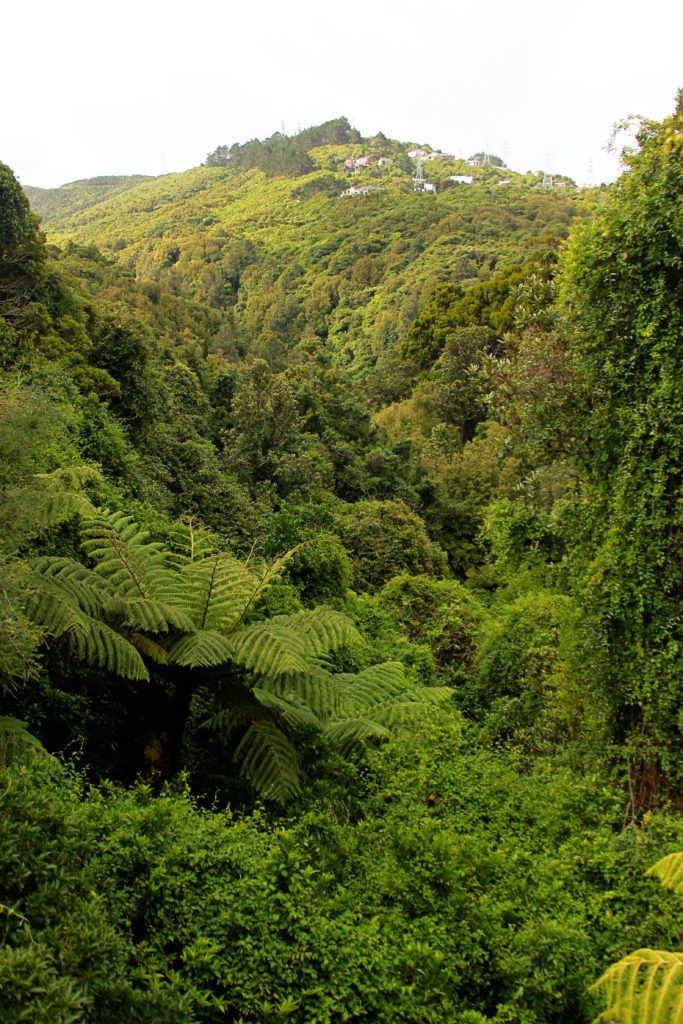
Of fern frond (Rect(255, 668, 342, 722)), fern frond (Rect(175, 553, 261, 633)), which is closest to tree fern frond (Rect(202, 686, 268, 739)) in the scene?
fern frond (Rect(255, 668, 342, 722))

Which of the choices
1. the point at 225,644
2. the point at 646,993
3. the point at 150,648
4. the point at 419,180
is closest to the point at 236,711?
the point at 225,644

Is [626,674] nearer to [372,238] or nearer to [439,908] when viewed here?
[439,908]

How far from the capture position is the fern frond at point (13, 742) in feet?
10.7

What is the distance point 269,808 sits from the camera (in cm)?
437

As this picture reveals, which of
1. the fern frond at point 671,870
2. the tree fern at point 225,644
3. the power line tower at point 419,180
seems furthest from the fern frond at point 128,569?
the power line tower at point 419,180

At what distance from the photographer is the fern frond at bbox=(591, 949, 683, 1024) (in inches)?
92.0

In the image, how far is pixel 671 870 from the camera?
3420mm

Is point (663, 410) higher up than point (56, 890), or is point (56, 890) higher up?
point (663, 410)

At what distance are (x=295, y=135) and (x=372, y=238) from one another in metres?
83.1

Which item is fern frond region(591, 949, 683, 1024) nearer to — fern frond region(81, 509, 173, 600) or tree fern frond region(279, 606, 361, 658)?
tree fern frond region(279, 606, 361, 658)

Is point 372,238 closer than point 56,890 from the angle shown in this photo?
No

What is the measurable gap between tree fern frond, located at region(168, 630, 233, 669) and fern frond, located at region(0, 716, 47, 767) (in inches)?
40.3

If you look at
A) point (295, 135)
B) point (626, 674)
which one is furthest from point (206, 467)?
point (295, 135)

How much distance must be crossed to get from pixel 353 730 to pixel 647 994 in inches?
105
